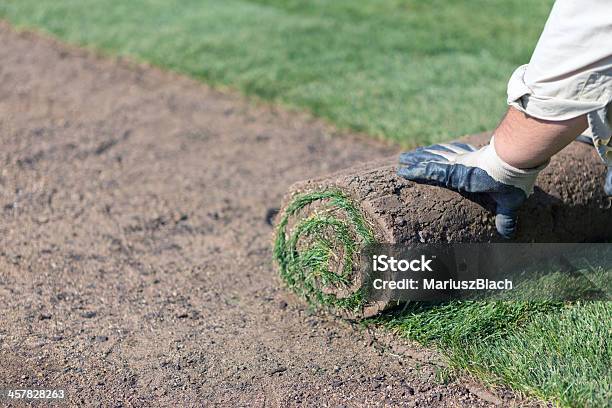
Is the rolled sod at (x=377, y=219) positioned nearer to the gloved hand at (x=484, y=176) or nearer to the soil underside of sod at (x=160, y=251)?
the gloved hand at (x=484, y=176)

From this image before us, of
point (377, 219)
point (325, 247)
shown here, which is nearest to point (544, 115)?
point (377, 219)

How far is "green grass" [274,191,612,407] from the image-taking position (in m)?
2.60

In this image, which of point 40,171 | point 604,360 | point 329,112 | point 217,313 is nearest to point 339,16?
point 329,112

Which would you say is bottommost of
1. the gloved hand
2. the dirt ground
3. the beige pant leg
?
the dirt ground

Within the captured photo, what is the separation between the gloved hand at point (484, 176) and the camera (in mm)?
2889

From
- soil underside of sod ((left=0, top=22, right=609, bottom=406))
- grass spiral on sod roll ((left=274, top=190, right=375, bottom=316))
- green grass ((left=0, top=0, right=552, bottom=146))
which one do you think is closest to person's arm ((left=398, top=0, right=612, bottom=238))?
grass spiral on sod roll ((left=274, top=190, right=375, bottom=316))

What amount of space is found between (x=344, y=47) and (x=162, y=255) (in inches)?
125

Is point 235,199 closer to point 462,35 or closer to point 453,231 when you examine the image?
point 453,231

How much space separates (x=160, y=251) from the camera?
372 centimetres

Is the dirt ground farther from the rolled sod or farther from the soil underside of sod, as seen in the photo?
the rolled sod

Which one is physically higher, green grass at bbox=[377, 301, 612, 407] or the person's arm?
the person's arm

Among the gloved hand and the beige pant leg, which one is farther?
the gloved hand

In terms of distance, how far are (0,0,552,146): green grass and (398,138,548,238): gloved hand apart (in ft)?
5.83

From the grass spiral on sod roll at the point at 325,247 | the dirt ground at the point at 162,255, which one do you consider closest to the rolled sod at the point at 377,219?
the grass spiral on sod roll at the point at 325,247
